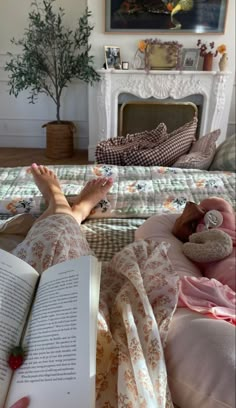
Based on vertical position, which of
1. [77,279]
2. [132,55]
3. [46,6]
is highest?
[46,6]

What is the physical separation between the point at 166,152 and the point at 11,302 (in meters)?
1.24

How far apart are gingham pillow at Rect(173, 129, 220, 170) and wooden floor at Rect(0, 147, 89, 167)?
4.68ft

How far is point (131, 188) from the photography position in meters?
1.27

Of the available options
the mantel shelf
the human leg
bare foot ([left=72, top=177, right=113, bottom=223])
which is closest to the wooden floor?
the mantel shelf

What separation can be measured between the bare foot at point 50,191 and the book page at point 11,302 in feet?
1.42

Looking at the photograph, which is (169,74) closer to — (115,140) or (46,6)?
(46,6)

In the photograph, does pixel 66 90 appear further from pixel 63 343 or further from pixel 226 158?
pixel 63 343

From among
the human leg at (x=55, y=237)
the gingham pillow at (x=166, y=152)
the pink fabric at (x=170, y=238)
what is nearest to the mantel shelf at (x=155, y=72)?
the gingham pillow at (x=166, y=152)

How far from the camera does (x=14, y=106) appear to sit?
125 inches

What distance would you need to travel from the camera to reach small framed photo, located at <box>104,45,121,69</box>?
263 cm

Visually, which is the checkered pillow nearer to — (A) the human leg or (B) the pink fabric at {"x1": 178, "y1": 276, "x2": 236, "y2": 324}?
(A) the human leg

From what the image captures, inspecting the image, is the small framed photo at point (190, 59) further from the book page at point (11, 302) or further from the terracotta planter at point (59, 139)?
the book page at point (11, 302)

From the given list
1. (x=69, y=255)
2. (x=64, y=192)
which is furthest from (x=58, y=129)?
(x=69, y=255)

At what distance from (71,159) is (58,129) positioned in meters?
0.28
